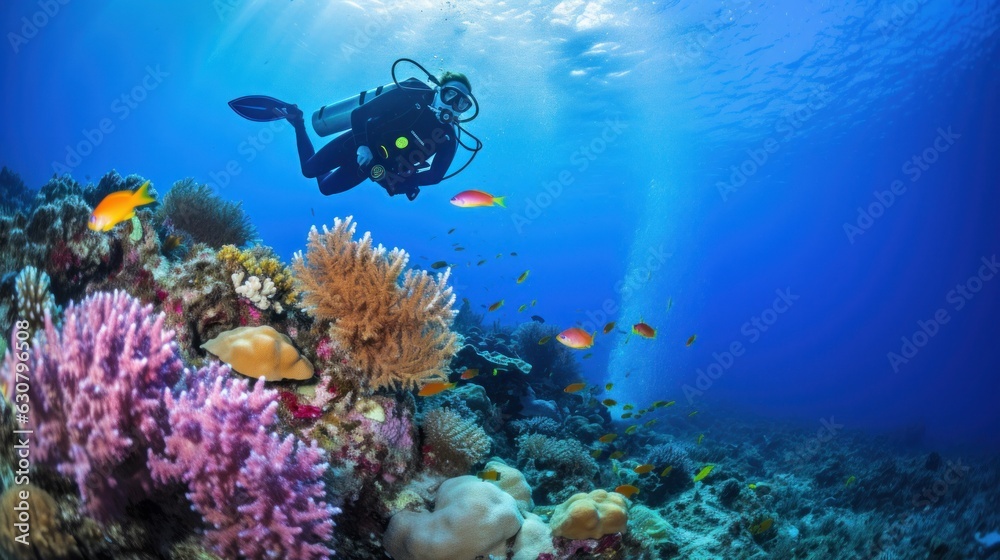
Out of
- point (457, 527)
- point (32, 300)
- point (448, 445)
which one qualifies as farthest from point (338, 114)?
point (457, 527)

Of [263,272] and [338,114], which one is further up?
[338,114]

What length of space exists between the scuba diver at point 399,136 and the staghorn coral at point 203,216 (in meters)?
2.33

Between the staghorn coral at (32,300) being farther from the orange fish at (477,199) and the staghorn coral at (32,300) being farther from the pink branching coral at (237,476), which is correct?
the orange fish at (477,199)

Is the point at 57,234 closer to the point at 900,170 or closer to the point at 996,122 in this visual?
the point at 996,122

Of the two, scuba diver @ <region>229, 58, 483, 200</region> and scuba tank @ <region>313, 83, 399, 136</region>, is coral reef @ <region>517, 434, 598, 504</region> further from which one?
scuba tank @ <region>313, 83, 399, 136</region>

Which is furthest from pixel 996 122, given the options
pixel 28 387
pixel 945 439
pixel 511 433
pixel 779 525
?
pixel 28 387

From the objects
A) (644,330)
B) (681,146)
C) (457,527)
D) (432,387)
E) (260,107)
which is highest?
(681,146)

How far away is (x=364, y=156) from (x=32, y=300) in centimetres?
556

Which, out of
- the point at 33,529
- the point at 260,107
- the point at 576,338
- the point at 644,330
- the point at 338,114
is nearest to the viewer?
the point at 33,529

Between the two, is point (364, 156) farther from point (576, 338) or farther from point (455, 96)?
point (576, 338)

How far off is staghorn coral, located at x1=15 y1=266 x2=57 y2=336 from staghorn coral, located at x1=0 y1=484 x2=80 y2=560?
152 cm

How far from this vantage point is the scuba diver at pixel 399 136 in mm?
8211

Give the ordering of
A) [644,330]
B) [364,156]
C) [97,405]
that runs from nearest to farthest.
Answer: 1. [97,405]
2. [644,330]
3. [364,156]

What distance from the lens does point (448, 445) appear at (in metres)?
4.07
